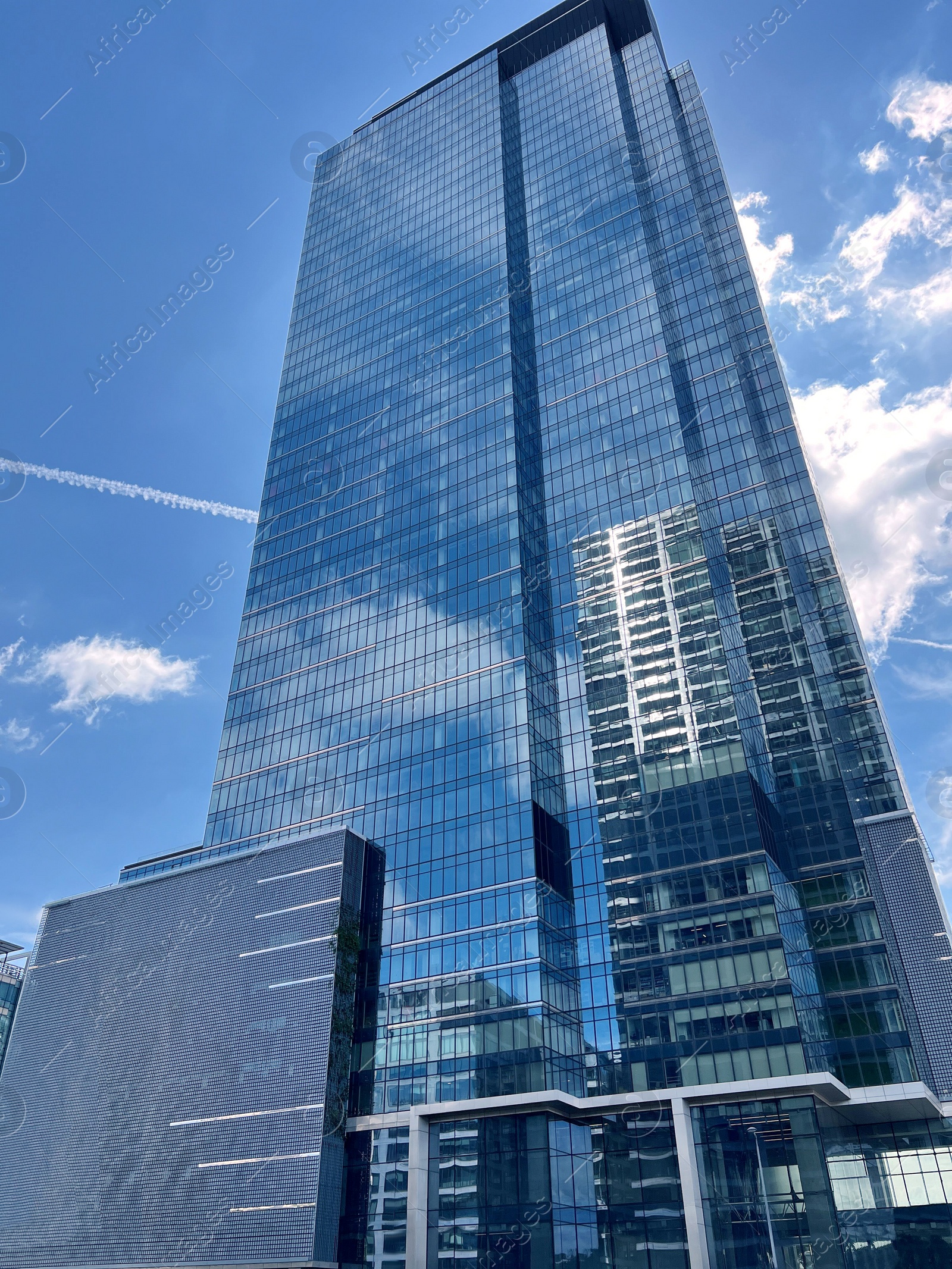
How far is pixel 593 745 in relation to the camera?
7462cm

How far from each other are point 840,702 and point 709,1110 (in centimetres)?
3330

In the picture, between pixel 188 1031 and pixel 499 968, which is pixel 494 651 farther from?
pixel 188 1031

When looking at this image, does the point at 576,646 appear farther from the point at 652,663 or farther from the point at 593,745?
the point at 593,745

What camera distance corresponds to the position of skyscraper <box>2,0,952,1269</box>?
2328 inches

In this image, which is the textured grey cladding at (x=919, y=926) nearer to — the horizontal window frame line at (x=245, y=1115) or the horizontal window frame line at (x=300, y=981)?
the horizontal window frame line at (x=300, y=981)

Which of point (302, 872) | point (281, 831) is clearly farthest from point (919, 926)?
point (281, 831)

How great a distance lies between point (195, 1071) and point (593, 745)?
1523 inches

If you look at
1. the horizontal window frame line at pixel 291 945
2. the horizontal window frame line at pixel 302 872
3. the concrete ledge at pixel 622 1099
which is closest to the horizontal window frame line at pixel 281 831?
the horizontal window frame line at pixel 302 872

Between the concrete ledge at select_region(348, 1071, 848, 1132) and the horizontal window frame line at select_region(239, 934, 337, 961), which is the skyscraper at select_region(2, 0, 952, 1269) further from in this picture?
the horizontal window frame line at select_region(239, 934, 337, 961)

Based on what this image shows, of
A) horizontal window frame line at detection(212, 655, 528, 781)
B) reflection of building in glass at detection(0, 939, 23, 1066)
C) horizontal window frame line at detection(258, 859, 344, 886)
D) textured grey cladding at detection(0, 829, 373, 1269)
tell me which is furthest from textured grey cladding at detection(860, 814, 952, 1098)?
reflection of building in glass at detection(0, 939, 23, 1066)

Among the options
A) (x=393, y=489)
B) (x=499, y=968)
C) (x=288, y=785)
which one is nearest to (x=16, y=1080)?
(x=288, y=785)

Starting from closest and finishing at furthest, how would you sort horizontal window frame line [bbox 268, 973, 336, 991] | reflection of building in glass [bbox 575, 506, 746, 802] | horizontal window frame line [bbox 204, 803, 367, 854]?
horizontal window frame line [bbox 268, 973, 336, 991] → reflection of building in glass [bbox 575, 506, 746, 802] → horizontal window frame line [bbox 204, 803, 367, 854]

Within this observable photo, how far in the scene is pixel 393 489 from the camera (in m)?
98.6

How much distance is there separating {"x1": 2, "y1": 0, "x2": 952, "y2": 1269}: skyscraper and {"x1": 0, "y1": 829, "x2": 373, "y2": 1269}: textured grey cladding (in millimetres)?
3875
